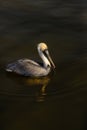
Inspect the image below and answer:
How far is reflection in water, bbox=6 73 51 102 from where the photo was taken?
410 inches

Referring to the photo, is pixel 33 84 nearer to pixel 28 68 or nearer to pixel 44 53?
pixel 28 68

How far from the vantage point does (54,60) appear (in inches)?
482

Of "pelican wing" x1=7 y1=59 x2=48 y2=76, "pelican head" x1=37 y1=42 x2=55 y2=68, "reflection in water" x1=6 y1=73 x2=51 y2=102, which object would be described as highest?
"pelican head" x1=37 y1=42 x2=55 y2=68

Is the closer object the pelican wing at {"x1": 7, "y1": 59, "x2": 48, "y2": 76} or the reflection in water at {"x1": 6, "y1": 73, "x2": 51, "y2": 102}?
the reflection in water at {"x1": 6, "y1": 73, "x2": 51, "y2": 102}

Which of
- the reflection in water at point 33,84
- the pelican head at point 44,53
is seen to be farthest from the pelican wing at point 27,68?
the pelican head at point 44,53

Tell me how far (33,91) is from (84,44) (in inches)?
125

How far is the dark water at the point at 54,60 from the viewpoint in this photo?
959cm

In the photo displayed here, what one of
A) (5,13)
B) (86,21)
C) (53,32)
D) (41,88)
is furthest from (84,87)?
(5,13)

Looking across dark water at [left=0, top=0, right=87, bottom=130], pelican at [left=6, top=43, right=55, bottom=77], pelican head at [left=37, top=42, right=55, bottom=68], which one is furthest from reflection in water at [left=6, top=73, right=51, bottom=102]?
pelican head at [left=37, top=42, right=55, bottom=68]

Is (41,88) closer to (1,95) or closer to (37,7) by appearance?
(1,95)

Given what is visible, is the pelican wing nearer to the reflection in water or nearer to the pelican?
the pelican

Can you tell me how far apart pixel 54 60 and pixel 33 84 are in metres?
1.45

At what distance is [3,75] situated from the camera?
11.4 m

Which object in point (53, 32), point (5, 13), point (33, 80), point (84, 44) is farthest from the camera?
point (5, 13)
